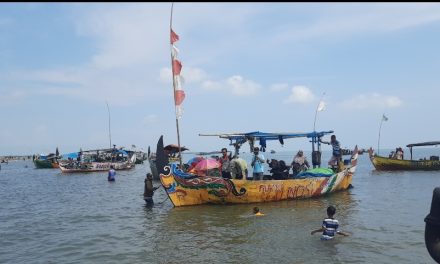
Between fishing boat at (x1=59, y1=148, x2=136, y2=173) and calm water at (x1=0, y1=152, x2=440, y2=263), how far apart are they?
78.7 ft

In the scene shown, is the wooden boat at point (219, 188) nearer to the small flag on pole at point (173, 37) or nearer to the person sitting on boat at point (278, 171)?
the person sitting on boat at point (278, 171)

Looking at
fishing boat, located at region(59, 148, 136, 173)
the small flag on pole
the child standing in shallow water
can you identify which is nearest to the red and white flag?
the small flag on pole

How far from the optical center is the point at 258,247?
9859mm

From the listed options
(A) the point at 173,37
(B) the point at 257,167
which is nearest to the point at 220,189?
(B) the point at 257,167

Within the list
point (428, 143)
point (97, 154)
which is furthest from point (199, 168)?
point (97, 154)

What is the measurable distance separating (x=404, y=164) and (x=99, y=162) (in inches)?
1143

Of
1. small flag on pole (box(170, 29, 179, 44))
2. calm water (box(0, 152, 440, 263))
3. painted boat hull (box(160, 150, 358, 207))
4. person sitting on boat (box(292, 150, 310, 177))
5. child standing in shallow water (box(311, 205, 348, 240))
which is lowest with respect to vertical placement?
calm water (box(0, 152, 440, 263))

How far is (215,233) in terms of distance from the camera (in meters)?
11.5

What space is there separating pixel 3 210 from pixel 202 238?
11332 millimetres

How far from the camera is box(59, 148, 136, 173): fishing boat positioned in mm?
42469

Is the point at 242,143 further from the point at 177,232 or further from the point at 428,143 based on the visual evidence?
the point at 428,143

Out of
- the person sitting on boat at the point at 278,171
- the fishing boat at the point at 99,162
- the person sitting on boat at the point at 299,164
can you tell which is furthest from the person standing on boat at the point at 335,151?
the fishing boat at the point at 99,162

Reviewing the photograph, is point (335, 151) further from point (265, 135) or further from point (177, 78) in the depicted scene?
point (177, 78)

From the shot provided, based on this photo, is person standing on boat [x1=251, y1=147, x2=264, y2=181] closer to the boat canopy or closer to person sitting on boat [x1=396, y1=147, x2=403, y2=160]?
the boat canopy
